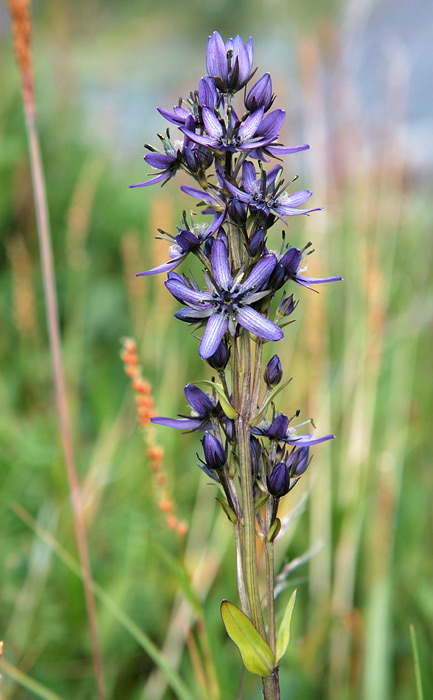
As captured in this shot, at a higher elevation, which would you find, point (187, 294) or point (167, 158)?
point (167, 158)

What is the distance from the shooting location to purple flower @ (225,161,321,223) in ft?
2.91

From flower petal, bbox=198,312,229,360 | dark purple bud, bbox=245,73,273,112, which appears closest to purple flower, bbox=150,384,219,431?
flower petal, bbox=198,312,229,360

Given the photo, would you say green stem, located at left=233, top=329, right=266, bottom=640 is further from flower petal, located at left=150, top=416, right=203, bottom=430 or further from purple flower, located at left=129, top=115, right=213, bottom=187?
purple flower, located at left=129, top=115, right=213, bottom=187

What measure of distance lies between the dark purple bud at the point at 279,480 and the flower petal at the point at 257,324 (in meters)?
0.18

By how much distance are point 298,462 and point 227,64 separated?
1.90 ft

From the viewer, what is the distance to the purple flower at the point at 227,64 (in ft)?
3.04

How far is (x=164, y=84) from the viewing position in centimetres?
1069

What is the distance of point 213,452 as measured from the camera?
0.87 m

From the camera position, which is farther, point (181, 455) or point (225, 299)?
point (181, 455)

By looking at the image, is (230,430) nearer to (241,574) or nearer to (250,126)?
(241,574)

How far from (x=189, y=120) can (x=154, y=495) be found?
164cm

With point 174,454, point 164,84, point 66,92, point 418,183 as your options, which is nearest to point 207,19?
point 164,84

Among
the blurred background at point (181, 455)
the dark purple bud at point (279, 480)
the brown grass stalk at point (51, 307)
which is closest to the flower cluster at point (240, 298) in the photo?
the dark purple bud at point (279, 480)

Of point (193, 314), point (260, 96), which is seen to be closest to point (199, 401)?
point (193, 314)
